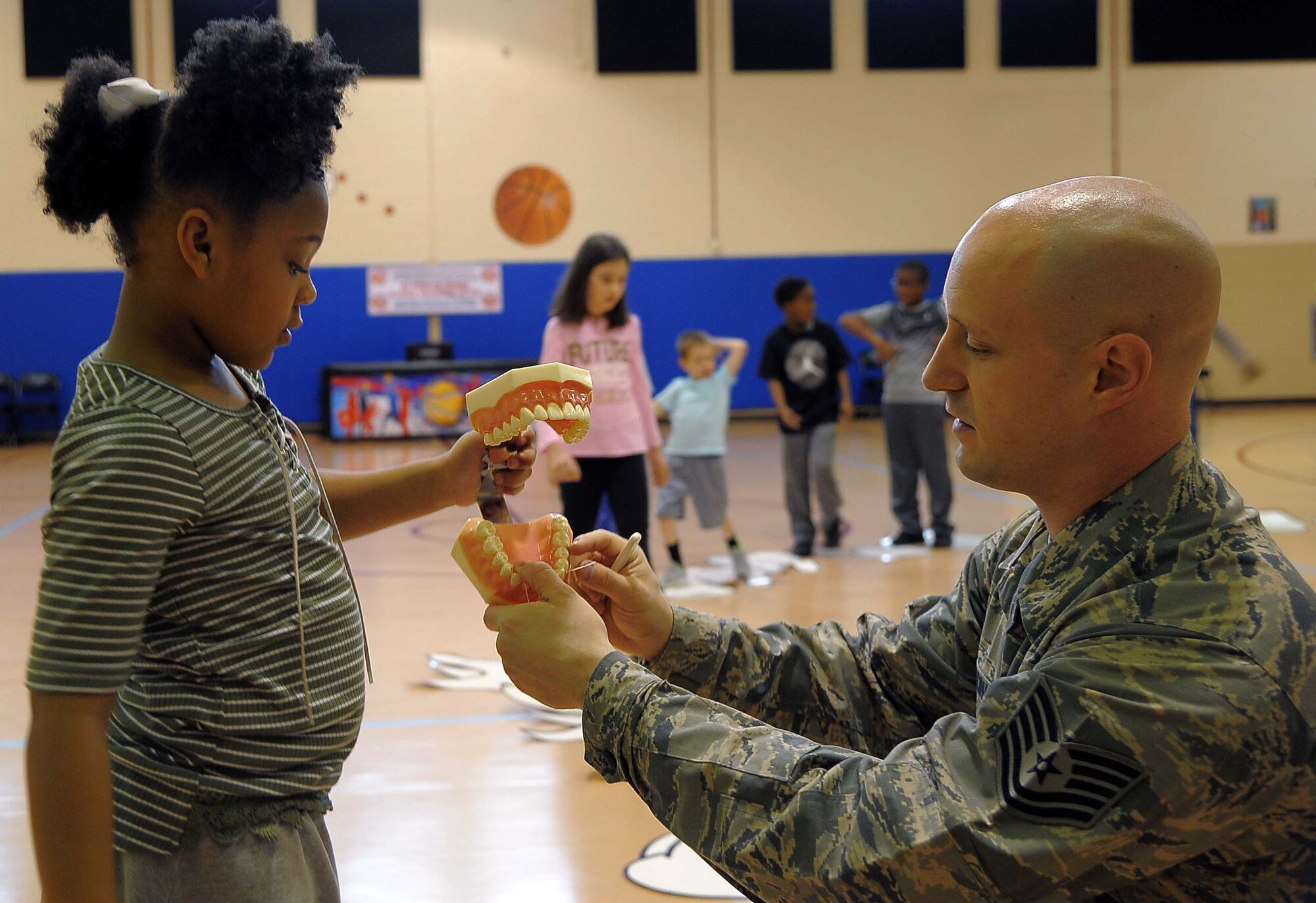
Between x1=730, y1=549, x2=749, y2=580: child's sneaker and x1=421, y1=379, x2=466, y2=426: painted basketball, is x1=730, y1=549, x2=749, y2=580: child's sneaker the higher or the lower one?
the lower one

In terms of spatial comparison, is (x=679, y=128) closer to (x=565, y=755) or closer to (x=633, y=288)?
(x=633, y=288)

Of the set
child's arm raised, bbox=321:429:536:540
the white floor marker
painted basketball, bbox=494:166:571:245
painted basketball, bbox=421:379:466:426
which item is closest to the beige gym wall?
painted basketball, bbox=494:166:571:245

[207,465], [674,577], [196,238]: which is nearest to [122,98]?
[196,238]

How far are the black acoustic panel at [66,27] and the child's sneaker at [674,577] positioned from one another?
10999mm

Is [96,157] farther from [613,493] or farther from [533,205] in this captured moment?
[533,205]

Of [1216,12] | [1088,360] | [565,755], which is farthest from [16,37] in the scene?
[1088,360]

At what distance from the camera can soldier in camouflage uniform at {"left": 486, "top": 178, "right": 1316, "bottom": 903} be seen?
1174 mm

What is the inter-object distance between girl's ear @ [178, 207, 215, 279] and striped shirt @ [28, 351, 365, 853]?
15cm

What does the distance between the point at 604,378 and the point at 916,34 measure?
1203cm

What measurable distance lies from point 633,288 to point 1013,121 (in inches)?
213

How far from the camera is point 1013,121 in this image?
51.4 feet

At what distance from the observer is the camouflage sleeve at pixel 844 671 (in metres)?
1.77

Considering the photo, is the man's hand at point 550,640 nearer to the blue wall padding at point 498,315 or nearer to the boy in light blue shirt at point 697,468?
the boy in light blue shirt at point 697,468

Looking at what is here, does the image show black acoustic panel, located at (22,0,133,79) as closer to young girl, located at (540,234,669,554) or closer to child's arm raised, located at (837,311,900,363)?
child's arm raised, located at (837,311,900,363)
